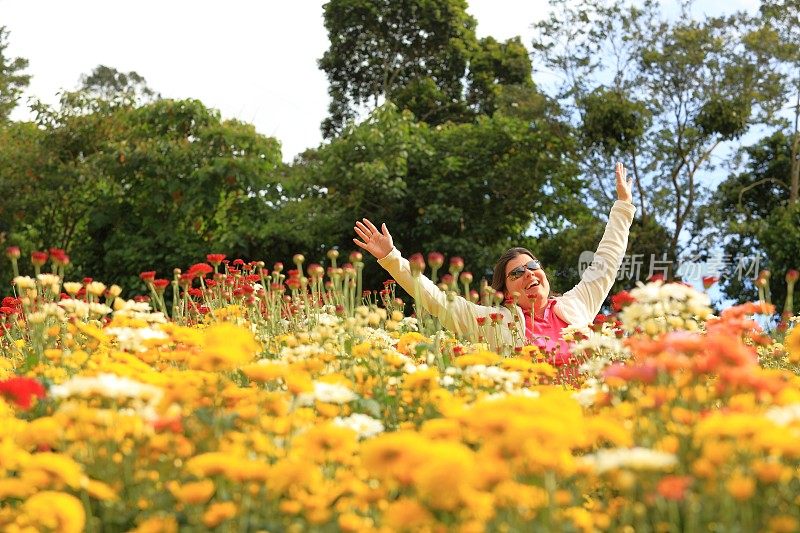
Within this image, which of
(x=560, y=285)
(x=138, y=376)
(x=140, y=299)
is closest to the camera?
(x=138, y=376)

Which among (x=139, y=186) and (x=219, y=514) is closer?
(x=219, y=514)

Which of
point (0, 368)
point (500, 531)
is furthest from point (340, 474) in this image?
point (0, 368)

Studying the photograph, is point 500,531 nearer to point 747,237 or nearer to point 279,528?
point 279,528

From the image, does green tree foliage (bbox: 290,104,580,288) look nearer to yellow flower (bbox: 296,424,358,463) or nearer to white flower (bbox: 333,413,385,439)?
white flower (bbox: 333,413,385,439)

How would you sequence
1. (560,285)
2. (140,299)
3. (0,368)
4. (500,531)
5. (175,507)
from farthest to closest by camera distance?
(560,285) < (140,299) < (0,368) < (175,507) < (500,531)

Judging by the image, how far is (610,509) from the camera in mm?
2012

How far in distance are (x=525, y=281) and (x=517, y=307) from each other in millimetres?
283

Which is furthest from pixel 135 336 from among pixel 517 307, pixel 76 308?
pixel 517 307

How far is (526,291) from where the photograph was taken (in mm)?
4832

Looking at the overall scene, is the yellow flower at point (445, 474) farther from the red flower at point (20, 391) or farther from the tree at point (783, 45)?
the tree at point (783, 45)

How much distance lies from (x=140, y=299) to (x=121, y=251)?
9587 mm

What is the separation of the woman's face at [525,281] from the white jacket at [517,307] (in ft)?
0.38

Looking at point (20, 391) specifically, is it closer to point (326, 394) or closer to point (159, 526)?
point (159, 526)

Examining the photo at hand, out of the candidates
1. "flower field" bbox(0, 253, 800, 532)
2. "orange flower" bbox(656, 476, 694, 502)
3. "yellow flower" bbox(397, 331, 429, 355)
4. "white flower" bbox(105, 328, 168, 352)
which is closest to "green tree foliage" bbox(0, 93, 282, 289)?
"yellow flower" bbox(397, 331, 429, 355)
